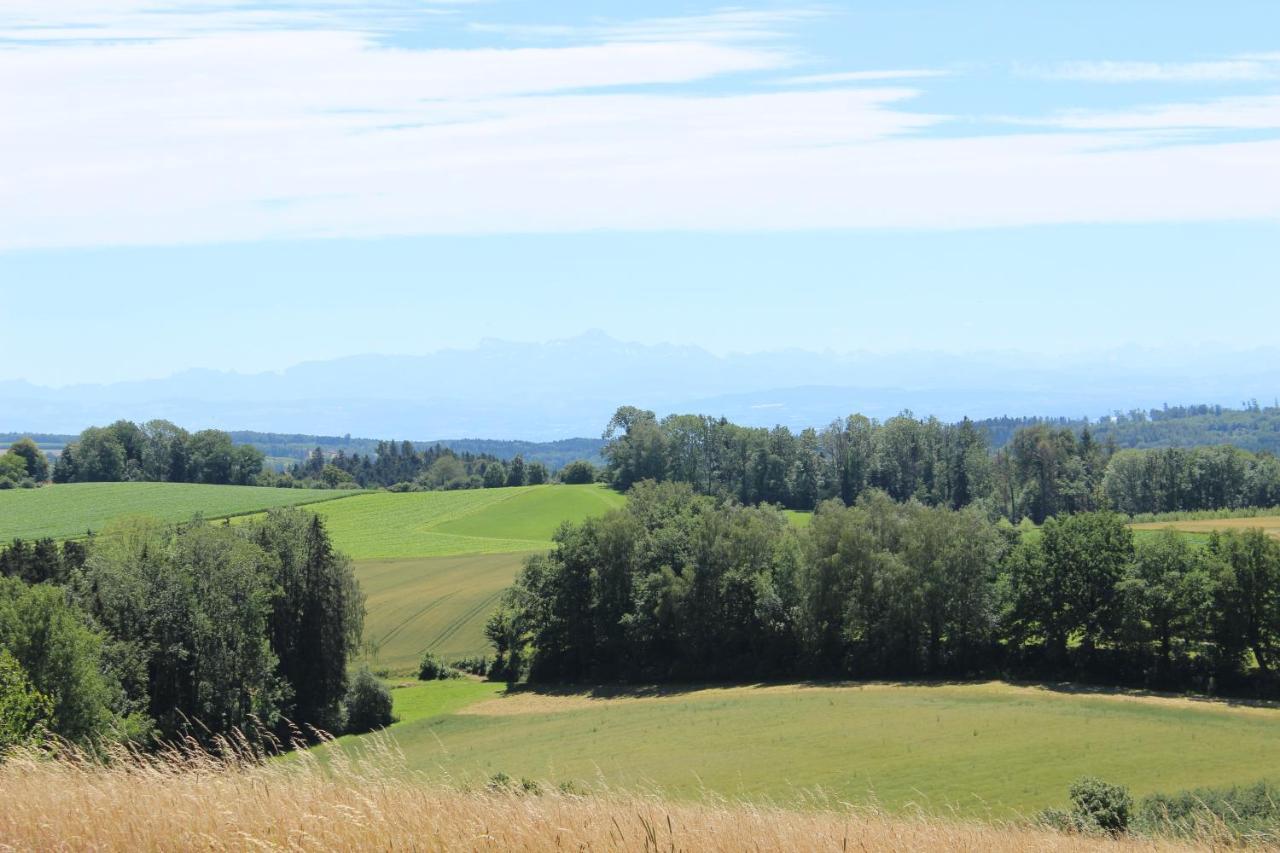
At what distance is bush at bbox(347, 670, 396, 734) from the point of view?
2157 inches

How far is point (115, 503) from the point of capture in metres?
117

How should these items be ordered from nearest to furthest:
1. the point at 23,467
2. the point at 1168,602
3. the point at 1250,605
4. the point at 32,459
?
the point at 1250,605, the point at 1168,602, the point at 23,467, the point at 32,459

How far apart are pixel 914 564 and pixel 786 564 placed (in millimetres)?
8019

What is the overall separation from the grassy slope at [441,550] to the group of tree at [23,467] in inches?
1664

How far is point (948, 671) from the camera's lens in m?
59.1

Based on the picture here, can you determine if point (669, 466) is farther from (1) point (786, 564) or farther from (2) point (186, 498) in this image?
(1) point (786, 564)

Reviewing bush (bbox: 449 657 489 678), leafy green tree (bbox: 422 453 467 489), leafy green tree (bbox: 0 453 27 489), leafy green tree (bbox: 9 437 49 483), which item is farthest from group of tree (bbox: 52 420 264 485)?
bush (bbox: 449 657 489 678)

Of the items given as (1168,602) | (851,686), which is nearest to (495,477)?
(851,686)

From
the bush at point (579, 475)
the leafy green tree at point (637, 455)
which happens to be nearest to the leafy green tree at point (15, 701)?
the leafy green tree at point (637, 455)

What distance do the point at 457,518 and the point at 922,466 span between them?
5672cm

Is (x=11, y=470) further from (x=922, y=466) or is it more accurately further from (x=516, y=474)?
(x=922, y=466)

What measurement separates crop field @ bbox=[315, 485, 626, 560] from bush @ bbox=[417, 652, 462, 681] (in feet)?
87.4

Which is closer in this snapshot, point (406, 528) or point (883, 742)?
point (883, 742)

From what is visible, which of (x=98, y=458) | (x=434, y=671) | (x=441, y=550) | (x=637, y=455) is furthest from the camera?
(x=98, y=458)
